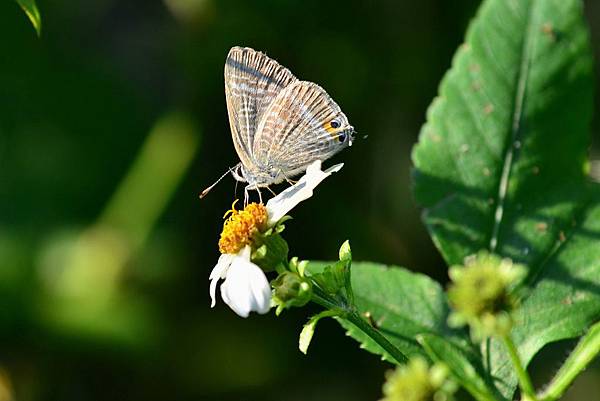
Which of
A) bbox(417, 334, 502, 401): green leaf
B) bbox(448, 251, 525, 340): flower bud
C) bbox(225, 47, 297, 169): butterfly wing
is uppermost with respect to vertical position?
bbox(225, 47, 297, 169): butterfly wing

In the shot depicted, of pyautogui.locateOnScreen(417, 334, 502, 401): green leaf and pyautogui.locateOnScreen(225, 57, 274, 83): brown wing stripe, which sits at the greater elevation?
pyautogui.locateOnScreen(225, 57, 274, 83): brown wing stripe

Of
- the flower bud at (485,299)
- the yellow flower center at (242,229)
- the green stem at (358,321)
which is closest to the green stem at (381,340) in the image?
the green stem at (358,321)

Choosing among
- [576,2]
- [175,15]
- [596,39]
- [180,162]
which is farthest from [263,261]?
[596,39]

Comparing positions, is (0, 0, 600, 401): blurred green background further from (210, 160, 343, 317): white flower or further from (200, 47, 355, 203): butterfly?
(210, 160, 343, 317): white flower

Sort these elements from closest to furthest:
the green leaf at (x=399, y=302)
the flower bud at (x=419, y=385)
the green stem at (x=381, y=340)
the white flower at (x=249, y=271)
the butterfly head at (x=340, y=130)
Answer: the flower bud at (x=419, y=385) → the green stem at (x=381, y=340) → the white flower at (x=249, y=271) → the green leaf at (x=399, y=302) → the butterfly head at (x=340, y=130)

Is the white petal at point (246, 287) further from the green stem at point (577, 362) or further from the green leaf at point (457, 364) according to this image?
the green stem at point (577, 362)

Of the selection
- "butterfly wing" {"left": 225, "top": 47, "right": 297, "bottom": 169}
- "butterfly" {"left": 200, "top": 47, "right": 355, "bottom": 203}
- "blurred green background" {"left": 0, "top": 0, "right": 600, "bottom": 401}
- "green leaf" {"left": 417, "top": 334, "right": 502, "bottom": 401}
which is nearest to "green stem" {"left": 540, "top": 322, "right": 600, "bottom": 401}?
"green leaf" {"left": 417, "top": 334, "right": 502, "bottom": 401}

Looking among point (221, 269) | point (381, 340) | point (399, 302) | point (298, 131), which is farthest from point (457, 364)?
point (298, 131)

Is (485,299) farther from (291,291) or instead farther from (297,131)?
(297,131)
